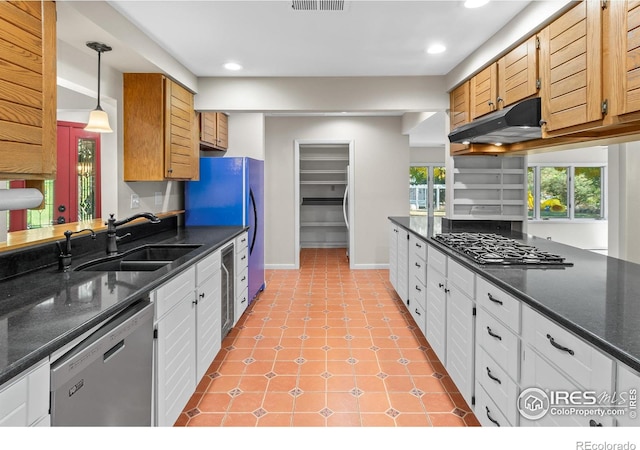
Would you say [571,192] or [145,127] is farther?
[571,192]

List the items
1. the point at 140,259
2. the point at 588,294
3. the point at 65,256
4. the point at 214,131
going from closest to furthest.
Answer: the point at 588,294
the point at 65,256
the point at 140,259
the point at 214,131

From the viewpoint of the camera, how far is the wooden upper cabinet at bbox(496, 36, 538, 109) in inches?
96.7

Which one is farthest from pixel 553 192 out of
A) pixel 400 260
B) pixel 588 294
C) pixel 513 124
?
pixel 588 294

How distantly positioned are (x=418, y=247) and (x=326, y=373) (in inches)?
54.2

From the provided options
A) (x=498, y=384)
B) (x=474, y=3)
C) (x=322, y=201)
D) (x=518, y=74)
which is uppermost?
(x=474, y=3)

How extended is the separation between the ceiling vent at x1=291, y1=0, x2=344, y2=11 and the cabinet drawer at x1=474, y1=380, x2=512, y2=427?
2315 millimetres

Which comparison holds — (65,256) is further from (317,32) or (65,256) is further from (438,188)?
(438,188)

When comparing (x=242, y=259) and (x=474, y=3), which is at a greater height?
(x=474, y=3)

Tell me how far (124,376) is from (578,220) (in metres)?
8.35

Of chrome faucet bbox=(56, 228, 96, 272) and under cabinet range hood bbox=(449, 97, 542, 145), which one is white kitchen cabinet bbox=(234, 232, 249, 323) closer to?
chrome faucet bbox=(56, 228, 96, 272)

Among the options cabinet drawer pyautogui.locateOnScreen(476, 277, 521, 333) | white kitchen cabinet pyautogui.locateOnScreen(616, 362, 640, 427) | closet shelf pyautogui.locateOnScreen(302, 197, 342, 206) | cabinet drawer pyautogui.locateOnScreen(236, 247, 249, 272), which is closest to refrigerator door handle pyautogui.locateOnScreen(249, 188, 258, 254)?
cabinet drawer pyautogui.locateOnScreen(236, 247, 249, 272)

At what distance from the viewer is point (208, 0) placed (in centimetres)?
235

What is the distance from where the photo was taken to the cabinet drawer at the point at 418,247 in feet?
10.6

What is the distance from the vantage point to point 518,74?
2.64 meters
